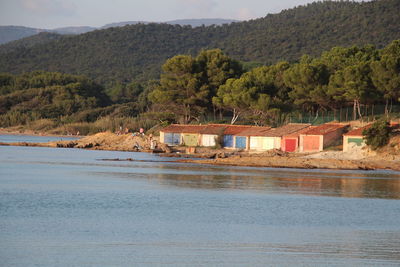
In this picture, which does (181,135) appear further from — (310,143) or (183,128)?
(310,143)

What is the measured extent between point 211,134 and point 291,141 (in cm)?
955

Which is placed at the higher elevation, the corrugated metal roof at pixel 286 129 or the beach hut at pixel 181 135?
the corrugated metal roof at pixel 286 129

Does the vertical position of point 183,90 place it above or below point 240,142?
above

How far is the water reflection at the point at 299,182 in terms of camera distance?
3778 cm

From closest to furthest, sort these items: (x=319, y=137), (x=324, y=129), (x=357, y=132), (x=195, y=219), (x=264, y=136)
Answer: (x=195, y=219), (x=357, y=132), (x=319, y=137), (x=324, y=129), (x=264, y=136)

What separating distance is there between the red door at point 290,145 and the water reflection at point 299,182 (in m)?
9.81

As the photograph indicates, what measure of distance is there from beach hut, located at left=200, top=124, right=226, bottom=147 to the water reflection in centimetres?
1687

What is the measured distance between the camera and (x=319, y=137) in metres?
59.8

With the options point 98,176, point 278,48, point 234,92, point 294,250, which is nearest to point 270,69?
point 234,92

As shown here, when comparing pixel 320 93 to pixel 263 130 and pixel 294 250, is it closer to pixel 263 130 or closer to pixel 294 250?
pixel 263 130

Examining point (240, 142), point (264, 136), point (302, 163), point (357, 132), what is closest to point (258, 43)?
point (240, 142)

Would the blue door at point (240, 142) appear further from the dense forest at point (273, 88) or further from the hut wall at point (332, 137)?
the hut wall at point (332, 137)

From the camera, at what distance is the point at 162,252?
19.1m

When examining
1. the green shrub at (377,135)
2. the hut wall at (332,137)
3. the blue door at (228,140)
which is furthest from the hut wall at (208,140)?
the green shrub at (377,135)
